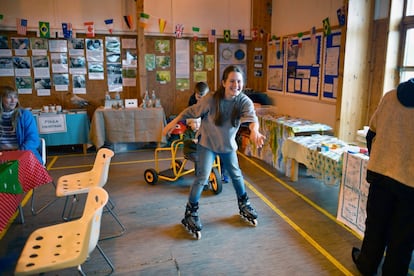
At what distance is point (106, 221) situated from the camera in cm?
328

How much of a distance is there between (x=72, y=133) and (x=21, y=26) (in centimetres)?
199

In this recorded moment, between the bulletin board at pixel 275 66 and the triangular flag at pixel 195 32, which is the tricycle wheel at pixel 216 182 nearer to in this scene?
the bulletin board at pixel 275 66

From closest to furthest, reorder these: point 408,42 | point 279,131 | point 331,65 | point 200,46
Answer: point 408,42, point 279,131, point 331,65, point 200,46

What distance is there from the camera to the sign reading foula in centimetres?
546

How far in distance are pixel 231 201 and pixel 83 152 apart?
3.30m

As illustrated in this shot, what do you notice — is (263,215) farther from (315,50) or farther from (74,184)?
(315,50)

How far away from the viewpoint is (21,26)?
5574 millimetres

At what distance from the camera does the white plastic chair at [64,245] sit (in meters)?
1.79

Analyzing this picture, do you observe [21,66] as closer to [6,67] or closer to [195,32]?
[6,67]

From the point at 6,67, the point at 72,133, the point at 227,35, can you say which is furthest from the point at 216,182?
the point at 6,67

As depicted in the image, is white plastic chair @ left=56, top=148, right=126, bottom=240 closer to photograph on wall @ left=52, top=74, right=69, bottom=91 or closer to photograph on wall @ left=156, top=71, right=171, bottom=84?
photograph on wall @ left=52, top=74, right=69, bottom=91

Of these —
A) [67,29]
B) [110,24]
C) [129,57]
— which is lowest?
[129,57]

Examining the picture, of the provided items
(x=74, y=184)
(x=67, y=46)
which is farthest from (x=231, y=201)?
(x=67, y=46)

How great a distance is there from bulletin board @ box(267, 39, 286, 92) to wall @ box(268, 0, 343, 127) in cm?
16
